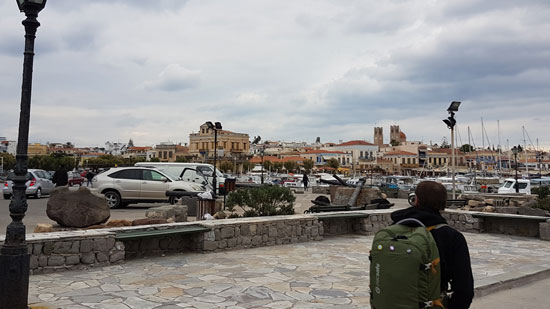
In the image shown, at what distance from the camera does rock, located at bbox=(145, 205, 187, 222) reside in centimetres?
977

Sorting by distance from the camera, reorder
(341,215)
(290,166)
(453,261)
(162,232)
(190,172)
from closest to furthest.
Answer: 1. (453,261)
2. (162,232)
3. (341,215)
4. (190,172)
5. (290,166)

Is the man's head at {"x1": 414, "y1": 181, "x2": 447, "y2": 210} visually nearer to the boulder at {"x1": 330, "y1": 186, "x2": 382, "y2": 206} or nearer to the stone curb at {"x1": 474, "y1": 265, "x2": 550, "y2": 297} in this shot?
the stone curb at {"x1": 474, "y1": 265, "x2": 550, "y2": 297}

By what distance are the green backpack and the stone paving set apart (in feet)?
8.29

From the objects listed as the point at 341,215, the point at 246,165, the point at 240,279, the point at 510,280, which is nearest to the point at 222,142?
the point at 246,165

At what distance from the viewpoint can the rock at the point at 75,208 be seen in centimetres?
806

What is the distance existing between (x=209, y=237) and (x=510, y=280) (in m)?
4.91

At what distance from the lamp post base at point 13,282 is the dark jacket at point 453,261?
3.85m

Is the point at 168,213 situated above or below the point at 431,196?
below

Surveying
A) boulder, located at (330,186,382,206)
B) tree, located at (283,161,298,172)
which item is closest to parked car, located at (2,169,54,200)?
boulder, located at (330,186,382,206)

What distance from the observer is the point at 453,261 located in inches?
92.0

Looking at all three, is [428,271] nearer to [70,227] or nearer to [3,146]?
[70,227]

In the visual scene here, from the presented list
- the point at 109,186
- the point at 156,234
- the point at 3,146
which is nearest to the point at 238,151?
the point at 3,146

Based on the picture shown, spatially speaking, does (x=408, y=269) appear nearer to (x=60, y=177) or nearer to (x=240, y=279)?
(x=240, y=279)

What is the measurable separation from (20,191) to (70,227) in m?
4.11
